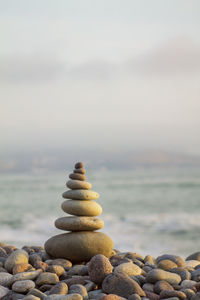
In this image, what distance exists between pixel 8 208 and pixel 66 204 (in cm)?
2297

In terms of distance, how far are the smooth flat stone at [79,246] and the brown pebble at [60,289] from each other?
4.81ft

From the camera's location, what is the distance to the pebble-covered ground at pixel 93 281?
15.4 feet

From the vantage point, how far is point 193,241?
1572 cm

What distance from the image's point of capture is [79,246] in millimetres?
6324

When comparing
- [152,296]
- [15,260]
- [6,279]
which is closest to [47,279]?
[6,279]

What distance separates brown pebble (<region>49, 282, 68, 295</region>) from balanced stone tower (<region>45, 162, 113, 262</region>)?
149 centimetres

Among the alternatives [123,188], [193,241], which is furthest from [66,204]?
[123,188]

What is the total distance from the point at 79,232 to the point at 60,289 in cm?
188

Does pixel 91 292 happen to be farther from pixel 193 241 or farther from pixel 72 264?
pixel 193 241

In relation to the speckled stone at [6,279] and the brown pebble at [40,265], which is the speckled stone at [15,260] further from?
the speckled stone at [6,279]

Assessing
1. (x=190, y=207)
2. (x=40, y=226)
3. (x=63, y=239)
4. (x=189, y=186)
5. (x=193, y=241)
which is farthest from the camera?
(x=189, y=186)

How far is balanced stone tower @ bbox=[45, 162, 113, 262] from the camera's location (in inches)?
250

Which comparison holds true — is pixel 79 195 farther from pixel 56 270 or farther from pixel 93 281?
pixel 93 281

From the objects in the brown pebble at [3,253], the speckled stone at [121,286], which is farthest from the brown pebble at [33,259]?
the speckled stone at [121,286]
